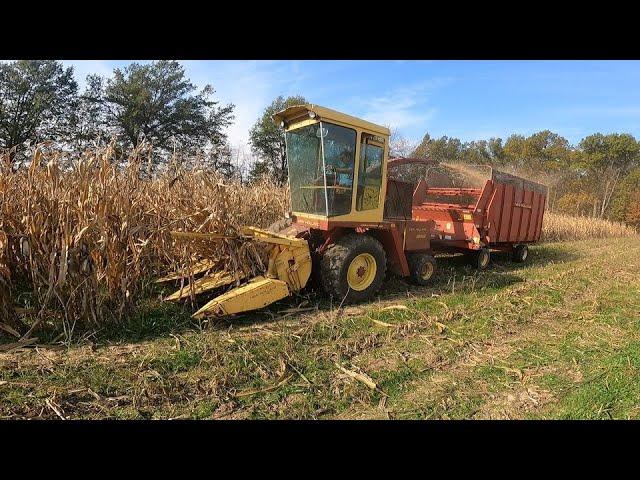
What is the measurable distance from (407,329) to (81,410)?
3.27m

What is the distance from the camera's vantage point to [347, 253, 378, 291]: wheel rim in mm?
5832

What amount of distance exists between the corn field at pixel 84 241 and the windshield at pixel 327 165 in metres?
1.29

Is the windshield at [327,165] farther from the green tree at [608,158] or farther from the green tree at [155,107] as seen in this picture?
the green tree at [608,158]

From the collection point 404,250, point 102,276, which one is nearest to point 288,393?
point 102,276

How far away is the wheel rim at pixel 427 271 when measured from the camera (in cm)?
720

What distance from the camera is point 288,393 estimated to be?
3252 millimetres

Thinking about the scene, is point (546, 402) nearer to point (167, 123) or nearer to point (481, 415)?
point (481, 415)

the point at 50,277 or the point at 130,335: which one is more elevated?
the point at 50,277

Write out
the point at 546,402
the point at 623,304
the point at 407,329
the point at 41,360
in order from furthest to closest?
the point at 623,304 → the point at 407,329 → the point at 41,360 → the point at 546,402

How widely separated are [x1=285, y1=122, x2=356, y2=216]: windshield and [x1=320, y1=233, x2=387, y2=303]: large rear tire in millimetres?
513

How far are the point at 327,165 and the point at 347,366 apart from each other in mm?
2971

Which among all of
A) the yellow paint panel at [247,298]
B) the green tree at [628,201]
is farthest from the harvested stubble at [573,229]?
the yellow paint panel at [247,298]

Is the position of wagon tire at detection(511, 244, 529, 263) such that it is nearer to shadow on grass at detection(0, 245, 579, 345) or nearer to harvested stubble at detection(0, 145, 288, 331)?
shadow on grass at detection(0, 245, 579, 345)

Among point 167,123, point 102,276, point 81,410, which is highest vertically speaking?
point 167,123
